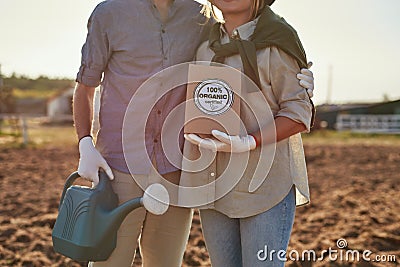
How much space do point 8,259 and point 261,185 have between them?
219cm

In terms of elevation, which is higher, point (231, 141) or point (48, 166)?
point (231, 141)

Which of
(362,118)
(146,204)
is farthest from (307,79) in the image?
(362,118)

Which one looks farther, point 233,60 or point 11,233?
point 11,233

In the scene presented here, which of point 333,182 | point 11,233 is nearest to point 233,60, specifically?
point 11,233

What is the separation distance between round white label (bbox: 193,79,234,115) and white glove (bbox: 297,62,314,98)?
21 cm

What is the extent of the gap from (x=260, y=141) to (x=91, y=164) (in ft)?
1.80

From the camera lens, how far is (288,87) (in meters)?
1.68

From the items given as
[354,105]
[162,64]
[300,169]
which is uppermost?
[162,64]

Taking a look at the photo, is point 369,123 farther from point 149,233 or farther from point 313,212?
point 149,233

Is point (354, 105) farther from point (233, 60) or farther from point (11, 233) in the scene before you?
point (233, 60)

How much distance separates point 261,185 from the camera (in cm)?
171

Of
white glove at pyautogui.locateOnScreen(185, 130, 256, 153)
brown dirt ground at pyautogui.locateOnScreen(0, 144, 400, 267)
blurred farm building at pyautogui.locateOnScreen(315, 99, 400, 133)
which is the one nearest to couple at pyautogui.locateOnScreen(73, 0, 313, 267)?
white glove at pyautogui.locateOnScreen(185, 130, 256, 153)

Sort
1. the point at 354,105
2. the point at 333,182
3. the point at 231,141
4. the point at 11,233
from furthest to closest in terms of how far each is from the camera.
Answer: the point at 354,105 < the point at 333,182 < the point at 11,233 < the point at 231,141

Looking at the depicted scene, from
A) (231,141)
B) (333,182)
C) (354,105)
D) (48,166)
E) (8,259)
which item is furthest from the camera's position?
(354,105)
